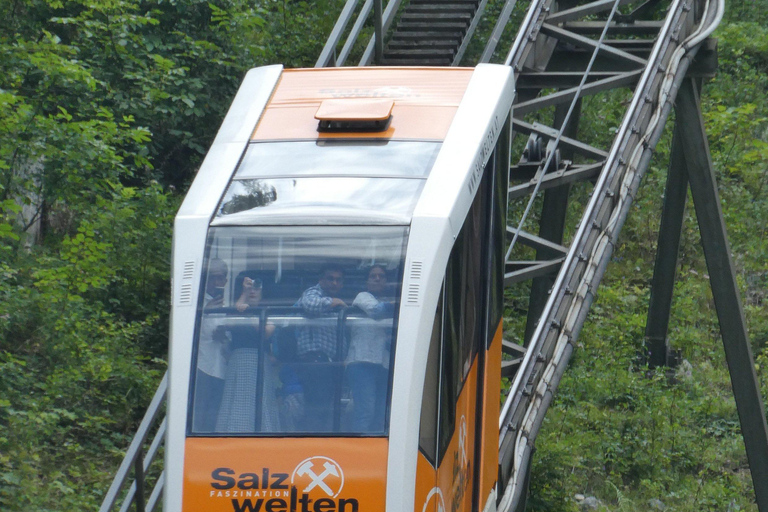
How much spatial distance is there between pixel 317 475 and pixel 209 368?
0.75 m

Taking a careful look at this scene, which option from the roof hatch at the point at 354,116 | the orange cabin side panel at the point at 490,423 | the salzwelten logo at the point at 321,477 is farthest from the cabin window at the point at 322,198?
the orange cabin side panel at the point at 490,423

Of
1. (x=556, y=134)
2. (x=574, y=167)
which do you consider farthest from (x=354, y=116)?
(x=574, y=167)

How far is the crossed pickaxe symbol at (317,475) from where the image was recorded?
4.59 meters

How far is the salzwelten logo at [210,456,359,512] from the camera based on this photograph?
4570mm

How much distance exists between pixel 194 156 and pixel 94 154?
141 inches

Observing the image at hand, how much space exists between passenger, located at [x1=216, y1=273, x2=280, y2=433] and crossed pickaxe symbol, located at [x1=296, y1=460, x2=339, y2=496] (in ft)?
0.83

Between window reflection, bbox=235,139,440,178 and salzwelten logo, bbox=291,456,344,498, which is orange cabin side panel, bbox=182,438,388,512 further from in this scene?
window reflection, bbox=235,139,440,178

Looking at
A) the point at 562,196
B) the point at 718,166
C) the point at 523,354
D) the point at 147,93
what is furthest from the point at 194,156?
the point at 718,166

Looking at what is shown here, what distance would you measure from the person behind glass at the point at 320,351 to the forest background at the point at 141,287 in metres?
4.86

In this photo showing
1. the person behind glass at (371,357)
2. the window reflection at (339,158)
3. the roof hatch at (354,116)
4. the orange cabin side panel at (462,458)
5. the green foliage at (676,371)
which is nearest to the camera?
the person behind glass at (371,357)

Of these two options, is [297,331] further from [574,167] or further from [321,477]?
[574,167]

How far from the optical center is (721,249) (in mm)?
10500

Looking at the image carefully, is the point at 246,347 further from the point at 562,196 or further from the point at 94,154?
the point at 562,196

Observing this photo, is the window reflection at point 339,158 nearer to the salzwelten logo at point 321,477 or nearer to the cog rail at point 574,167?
the salzwelten logo at point 321,477
